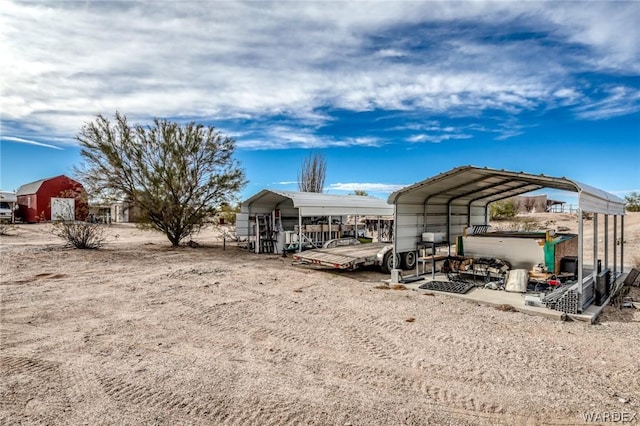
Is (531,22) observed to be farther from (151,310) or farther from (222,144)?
(222,144)

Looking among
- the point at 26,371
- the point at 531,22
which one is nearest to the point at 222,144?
the point at 531,22

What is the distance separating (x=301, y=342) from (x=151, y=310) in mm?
3258

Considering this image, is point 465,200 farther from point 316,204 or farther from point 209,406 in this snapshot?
point 209,406

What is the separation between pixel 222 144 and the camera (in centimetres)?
1720

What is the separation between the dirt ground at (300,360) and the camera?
3.52m

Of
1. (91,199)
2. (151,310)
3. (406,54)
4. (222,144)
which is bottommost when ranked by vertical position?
(151,310)

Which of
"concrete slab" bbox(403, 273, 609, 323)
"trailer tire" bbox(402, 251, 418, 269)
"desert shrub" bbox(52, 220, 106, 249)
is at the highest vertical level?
"desert shrub" bbox(52, 220, 106, 249)

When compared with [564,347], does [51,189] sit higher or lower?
higher

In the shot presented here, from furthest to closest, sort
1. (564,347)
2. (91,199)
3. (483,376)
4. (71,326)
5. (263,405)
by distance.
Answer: (91,199), (71,326), (564,347), (483,376), (263,405)

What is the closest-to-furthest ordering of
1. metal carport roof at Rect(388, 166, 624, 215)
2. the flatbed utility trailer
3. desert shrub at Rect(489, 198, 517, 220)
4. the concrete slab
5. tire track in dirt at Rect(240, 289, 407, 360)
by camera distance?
1. tire track in dirt at Rect(240, 289, 407, 360)
2. the concrete slab
3. metal carport roof at Rect(388, 166, 624, 215)
4. the flatbed utility trailer
5. desert shrub at Rect(489, 198, 517, 220)

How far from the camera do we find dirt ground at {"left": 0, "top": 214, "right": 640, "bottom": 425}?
11.5 feet

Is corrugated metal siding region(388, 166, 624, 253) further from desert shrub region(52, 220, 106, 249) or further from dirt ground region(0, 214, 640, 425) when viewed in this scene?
desert shrub region(52, 220, 106, 249)

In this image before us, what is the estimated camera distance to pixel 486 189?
11.2 m

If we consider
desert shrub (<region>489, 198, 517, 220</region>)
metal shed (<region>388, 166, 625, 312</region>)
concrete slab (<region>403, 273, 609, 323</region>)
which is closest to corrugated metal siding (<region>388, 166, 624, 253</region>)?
metal shed (<region>388, 166, 625, 312</region>)
